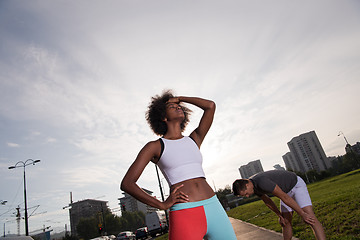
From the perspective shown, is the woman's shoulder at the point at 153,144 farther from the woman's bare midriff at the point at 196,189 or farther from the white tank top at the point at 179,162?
the woman's bare midriff at the point at 196,189

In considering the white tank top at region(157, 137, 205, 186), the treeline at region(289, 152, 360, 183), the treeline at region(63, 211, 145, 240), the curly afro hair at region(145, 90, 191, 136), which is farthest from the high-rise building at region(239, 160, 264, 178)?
the white tank top at region(157, 137, 205, 186)

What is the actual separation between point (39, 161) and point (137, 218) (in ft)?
254

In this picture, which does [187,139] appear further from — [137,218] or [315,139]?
[315,139]

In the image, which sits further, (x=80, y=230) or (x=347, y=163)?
(x=347, y=163)

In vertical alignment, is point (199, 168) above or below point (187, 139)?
below

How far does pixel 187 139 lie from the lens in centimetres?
228

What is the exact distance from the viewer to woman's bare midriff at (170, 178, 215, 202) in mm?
1902

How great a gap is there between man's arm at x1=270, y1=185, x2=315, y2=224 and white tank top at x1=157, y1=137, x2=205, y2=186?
79.7 inches

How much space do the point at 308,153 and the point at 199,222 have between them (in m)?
107

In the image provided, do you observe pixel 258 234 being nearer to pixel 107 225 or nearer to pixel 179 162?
pixel 179 162

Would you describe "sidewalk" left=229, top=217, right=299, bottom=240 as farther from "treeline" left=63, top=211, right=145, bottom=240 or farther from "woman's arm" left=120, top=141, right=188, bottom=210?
"treeline" left=63, top=211, right=145, bottom=240

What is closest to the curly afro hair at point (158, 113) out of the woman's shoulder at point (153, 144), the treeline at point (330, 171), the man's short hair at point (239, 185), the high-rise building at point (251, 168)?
the woman's shoulder at point (153, 144)

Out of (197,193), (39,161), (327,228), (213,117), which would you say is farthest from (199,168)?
(39,161)

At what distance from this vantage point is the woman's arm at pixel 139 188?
1886 millimetres
